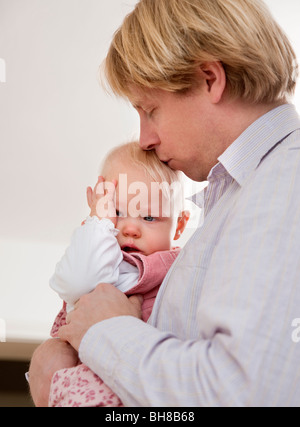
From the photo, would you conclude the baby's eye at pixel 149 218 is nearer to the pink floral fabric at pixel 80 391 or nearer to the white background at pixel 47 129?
the pink floral fabric at pixel 80 391

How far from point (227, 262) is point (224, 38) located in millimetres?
549

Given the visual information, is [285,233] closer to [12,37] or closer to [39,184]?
[12,37]

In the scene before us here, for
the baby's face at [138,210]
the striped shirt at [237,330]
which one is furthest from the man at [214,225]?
the baby's face at [138,210]

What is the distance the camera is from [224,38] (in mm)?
1168

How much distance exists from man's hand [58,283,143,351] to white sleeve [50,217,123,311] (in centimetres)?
9

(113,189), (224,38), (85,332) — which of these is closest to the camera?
(85,332)

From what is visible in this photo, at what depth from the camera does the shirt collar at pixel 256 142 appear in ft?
3.61

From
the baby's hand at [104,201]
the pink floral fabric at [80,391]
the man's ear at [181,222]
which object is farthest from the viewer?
the man's ear at [181,222]

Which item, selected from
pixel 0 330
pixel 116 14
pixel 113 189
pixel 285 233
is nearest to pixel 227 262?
pixel 285 233

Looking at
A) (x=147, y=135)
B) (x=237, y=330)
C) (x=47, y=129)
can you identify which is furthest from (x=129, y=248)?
(x=47, y=129)

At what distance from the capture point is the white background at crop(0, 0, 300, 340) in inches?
110

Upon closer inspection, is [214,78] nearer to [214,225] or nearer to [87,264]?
[214,225]

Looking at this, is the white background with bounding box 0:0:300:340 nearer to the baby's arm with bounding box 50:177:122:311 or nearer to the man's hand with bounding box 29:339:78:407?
the baby's arm with bounding box 50:177:122:311

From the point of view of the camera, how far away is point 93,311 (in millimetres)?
1064
